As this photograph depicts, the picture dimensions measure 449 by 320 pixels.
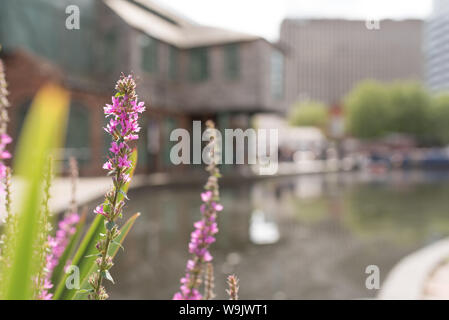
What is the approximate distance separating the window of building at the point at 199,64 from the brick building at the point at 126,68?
0.16ft

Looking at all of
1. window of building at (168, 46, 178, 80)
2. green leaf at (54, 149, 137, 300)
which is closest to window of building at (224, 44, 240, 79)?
window of building at (168, 46, 178, 80)

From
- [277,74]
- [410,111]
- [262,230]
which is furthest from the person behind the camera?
[410,111]

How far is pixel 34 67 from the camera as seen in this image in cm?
1509

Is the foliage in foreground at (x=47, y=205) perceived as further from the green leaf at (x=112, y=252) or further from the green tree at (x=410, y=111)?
the green tree at (x=410, y=111)

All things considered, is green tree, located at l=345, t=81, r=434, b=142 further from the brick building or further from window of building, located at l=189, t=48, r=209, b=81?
window of building, located at l=189, t=48, r=209, b=81

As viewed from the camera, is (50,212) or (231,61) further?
(231,61)

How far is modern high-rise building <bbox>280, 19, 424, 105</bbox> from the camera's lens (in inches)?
4756

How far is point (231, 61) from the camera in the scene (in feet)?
64.2

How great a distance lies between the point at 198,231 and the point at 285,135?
3822 cm

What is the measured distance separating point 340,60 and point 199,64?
11914 centimetres

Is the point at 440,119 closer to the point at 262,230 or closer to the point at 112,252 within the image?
the point at 262,230

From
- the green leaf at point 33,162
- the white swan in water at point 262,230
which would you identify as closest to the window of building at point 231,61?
the white swan in water at point 262,230

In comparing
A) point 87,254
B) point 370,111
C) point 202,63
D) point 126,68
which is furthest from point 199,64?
point 370,111
